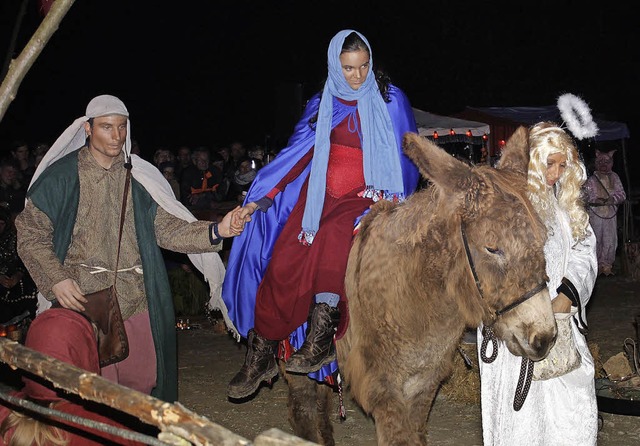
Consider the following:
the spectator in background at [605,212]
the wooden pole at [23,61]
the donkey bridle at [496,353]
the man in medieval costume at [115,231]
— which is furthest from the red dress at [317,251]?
the spectator in background at [605,212]

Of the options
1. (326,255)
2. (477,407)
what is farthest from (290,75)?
(326,255)

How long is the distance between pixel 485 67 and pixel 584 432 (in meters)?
28.5

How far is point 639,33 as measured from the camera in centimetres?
3172

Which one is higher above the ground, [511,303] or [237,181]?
[237,181]

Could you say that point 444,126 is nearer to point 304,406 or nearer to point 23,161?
point 23,161

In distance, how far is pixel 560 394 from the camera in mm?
4387

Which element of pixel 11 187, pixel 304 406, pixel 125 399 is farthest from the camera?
pixel 11 187

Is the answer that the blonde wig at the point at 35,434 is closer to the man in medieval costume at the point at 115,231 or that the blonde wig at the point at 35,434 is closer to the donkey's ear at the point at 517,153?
the man in medieval costume at the point at 115,231

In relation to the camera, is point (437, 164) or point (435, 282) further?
point (435, 282)

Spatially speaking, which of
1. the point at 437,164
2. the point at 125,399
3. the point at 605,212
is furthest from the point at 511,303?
the point at 605,212

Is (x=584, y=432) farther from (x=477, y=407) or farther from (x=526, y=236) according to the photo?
(x=477, y=407)

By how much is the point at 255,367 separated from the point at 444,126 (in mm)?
12502

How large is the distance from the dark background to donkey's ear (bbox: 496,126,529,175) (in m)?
19.3

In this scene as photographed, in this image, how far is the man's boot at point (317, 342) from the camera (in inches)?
190
